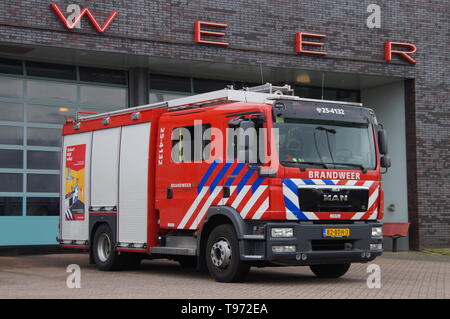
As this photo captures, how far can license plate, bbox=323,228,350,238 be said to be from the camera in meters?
12.8

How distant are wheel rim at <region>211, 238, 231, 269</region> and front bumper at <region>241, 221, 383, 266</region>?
69cm

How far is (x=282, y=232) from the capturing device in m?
12.4

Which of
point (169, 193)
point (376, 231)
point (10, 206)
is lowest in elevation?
point (376, 231)

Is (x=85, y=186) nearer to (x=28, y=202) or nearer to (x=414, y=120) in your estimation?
(x=28, y=202)

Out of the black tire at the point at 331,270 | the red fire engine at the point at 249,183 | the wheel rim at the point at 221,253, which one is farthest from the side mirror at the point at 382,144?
the wheel rim at the point at 221,253

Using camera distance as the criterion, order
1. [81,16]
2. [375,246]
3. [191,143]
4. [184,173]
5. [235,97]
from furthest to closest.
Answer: [81,16] < [184,173] < [191,143] < [375,246] < [235,97]

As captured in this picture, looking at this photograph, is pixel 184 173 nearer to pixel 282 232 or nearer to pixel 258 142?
pixel 258 142

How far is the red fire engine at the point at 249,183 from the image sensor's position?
1245 cm

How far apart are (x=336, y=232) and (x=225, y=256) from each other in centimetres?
175

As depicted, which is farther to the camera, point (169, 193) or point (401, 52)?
point (401, 52)

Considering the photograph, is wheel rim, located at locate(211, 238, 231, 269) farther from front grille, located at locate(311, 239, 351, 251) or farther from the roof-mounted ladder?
the roof-mounted ladder

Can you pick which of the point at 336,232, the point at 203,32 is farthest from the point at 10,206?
the point at 336,232

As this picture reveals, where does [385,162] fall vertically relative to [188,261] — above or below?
above

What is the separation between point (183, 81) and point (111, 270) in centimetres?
830
